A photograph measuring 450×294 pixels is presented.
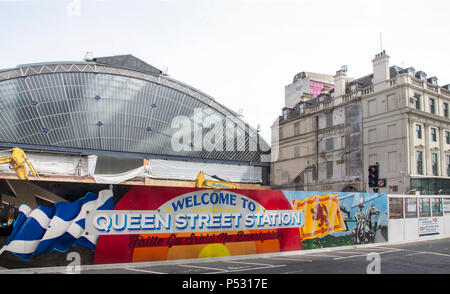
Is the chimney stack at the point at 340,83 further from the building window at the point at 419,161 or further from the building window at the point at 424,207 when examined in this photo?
the building window at the point at 424,207

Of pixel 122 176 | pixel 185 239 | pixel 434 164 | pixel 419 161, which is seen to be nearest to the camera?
pixel 185 239

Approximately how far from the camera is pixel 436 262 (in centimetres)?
1441

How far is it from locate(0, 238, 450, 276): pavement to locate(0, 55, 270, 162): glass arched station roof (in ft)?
96.5

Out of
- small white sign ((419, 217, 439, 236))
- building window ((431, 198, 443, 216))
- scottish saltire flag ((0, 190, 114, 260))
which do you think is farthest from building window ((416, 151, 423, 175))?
scottish saltire flag ((0, 190, 114, 260))

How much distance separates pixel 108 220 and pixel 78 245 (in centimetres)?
124

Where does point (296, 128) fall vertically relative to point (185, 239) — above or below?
above

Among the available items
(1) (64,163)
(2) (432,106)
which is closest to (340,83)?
(2) (432,106)

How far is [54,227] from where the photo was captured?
11.9 metres

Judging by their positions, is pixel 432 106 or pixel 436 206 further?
pixel 432 106

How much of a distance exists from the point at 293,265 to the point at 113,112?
112 ft

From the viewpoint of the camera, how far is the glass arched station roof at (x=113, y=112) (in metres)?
38.9

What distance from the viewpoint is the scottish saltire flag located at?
446 inches

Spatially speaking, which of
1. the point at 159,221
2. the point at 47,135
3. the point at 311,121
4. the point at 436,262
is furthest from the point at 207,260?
the point at 311,121

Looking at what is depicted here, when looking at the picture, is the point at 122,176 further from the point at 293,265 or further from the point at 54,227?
the point at 293,265
